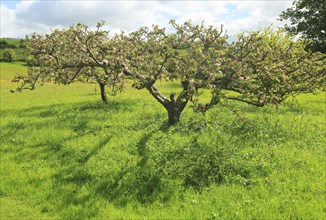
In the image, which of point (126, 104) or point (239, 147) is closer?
point (239, 147)

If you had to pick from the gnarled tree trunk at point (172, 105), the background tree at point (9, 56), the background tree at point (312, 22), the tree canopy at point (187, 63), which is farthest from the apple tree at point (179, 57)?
the background tree at point (9, 56)

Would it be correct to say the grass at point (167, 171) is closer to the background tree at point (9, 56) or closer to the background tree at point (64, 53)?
the background tree at point (64, 53)

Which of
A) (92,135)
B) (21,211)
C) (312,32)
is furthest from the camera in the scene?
(312,32)

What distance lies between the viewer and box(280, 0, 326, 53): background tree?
40.3m

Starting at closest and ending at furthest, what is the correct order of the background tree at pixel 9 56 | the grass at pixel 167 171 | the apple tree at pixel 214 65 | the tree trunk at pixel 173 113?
the grass at pixel 167 171, the apple tree at pixel 214 65, the tree trunk at pixel 173 113, the background tree at pixel 9 56

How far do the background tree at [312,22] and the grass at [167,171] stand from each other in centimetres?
2986

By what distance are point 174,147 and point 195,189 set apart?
9.96ft

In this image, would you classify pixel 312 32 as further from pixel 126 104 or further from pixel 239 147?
pixel 239 147

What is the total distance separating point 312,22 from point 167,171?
40.5m

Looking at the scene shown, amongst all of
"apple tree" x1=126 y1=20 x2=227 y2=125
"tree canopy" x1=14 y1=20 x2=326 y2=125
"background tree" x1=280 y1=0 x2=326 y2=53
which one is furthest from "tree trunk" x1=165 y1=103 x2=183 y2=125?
"background tree" x1=280 y1=0 x2=326 y2=53

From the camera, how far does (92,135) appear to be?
15102 millimetres

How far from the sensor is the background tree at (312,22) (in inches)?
1587

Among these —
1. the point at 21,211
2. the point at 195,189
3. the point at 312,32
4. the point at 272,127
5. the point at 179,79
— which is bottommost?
the point at 21,211

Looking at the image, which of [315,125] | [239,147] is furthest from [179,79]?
[315,125]
